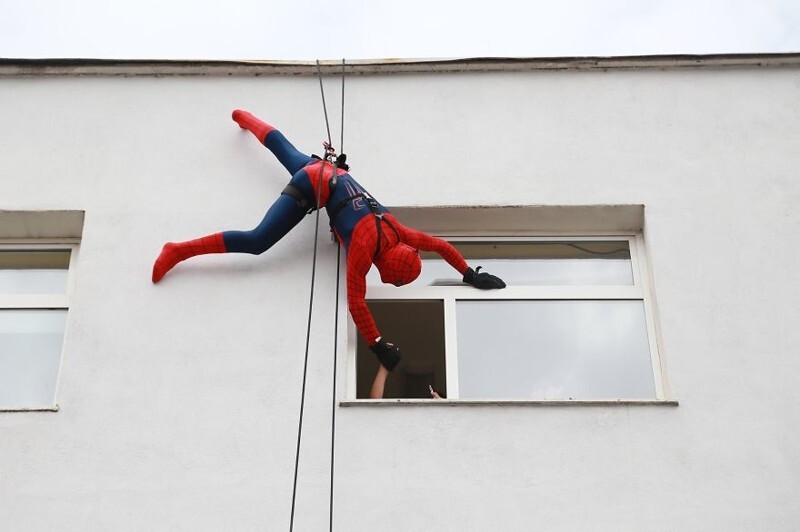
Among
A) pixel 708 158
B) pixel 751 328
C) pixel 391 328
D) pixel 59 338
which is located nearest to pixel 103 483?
pixel 59 338

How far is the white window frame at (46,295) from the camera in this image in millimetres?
5727

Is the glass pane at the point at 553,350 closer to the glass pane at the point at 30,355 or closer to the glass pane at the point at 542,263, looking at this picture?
the glass pane at the point at 542,263

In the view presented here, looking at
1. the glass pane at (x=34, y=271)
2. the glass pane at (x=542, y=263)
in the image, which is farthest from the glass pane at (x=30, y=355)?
the glass pane at (x=542, y=263)

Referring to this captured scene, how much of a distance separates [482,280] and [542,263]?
435mm

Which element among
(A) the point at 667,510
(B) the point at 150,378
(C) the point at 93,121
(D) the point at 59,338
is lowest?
(A) the point at 667,510

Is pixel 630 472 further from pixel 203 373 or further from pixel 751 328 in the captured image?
pixel 203 373

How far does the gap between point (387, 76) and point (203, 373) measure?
6.74 ft

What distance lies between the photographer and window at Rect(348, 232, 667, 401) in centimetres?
546

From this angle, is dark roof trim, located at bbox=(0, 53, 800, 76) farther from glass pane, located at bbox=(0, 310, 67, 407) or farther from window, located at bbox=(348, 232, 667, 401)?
glass pane, located at bbox=(0, 310, 67, 407)

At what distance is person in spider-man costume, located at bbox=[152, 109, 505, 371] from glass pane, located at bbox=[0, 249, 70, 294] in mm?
737

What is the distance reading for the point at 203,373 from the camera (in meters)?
5.22

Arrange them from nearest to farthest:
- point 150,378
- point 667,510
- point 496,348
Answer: point 667,510 < point 150,378 < point 496,348

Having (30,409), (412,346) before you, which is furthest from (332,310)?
(30,409)

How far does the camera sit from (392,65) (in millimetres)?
6152
